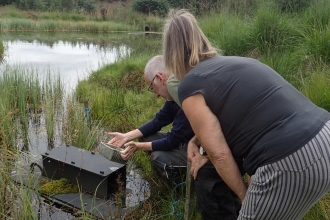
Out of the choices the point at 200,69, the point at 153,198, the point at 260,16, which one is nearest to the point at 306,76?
the point at 260,16

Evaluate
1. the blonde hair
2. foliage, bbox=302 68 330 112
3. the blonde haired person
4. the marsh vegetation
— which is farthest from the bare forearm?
foliage, bbox=302 68 330 112

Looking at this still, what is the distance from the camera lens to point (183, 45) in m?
1.58

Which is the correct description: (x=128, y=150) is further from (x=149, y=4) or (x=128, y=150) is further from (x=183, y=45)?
(x=149, y=4)

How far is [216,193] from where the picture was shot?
6.10 feet

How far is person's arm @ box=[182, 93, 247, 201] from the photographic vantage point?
1.41 metres

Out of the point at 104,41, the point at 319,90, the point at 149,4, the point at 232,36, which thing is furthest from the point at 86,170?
the point at 149,4

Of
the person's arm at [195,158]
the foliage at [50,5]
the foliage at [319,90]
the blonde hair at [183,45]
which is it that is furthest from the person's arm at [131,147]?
the foliage at [50,5]

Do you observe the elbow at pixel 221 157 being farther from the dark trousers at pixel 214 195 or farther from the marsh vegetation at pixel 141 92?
the marsh vegetation at pixel 141 92

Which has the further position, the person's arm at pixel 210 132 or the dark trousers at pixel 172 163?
the dark trousers at pixel 172 163

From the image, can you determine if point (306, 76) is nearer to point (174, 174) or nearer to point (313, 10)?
point (313, 10)

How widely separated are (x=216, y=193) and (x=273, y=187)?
0.56 m

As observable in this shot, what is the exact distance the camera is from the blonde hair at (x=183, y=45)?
1577 millimetres

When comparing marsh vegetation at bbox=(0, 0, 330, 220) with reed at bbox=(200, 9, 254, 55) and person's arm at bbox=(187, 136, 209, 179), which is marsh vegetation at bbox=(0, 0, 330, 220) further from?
person's arm at bbox=(187, 136, 209, 179)

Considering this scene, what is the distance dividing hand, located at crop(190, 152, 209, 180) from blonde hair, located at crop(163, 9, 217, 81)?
49 centimetres
